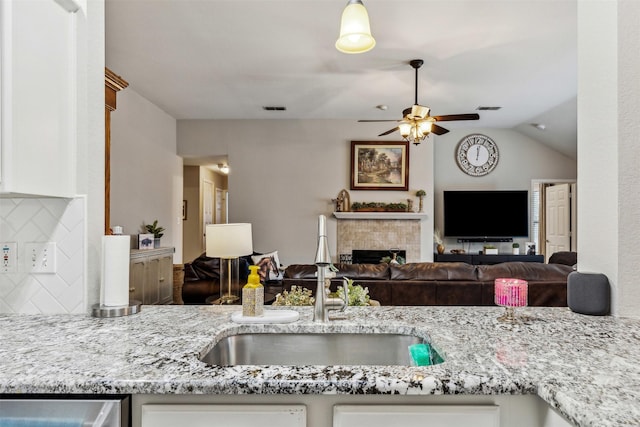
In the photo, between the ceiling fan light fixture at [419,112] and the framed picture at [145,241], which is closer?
the ceiling fan light fixture at [419,112]

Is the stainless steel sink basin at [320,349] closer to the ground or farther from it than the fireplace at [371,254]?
farther from it

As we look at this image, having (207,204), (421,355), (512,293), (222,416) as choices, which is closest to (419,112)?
(512,293)

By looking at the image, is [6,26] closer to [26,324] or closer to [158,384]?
[26,324]

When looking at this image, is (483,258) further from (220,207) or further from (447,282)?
(220,207)

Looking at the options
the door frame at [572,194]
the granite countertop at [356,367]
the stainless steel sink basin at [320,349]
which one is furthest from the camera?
the door frame at [572,194]

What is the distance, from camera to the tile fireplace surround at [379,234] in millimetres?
6645

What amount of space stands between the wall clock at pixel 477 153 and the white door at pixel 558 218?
1110mm

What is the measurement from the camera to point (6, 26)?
111cm

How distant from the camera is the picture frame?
15.6 feet

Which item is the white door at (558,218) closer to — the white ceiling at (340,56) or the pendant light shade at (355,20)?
the white ceiling at (340,56)

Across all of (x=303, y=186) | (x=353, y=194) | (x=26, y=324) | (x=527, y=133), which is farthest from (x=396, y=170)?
(x=26, y=324)

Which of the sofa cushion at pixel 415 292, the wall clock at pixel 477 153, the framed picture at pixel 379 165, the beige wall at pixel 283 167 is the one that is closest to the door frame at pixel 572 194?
the wall clock at pixel 477 153

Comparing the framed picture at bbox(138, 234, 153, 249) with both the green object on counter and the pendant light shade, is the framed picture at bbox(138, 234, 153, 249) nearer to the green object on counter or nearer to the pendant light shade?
the pendant light shade

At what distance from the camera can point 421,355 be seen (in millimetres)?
1139
